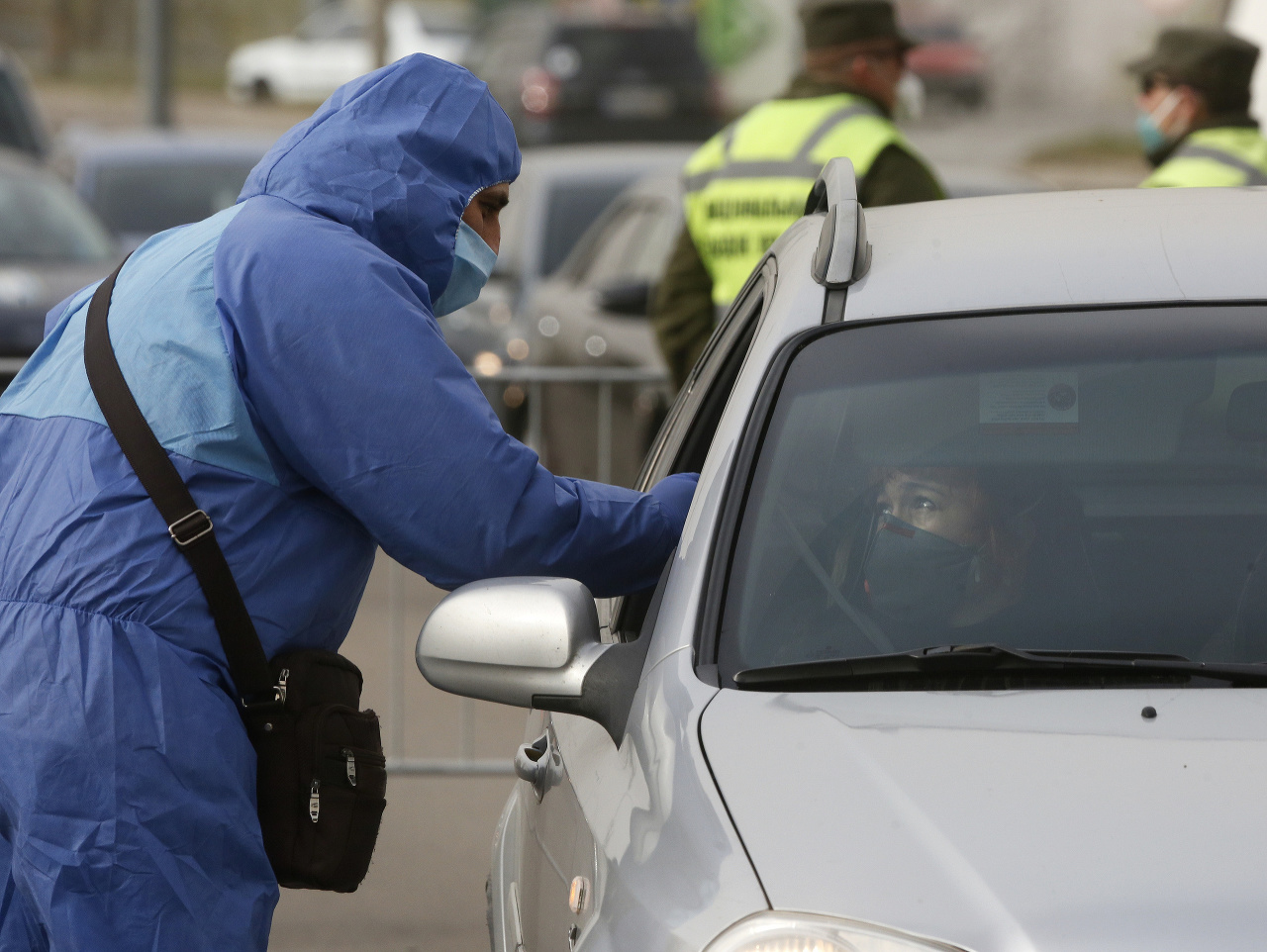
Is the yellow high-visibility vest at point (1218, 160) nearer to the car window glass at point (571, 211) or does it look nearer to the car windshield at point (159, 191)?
the car window glass at point (571, 211)

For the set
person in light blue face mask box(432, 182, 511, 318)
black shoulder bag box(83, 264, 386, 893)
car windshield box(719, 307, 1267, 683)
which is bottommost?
black shoulder bag box(83, 264, 386, 893)

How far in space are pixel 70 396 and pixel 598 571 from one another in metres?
0.75

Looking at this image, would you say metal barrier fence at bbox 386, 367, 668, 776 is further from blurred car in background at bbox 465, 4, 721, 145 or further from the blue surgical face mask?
blurred car in background at bbox 465, 4, 721, 145

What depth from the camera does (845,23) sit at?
5.18 metres

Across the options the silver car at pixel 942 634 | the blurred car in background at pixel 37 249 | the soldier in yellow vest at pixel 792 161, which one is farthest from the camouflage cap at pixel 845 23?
the blurred car in background at pixel 37 249

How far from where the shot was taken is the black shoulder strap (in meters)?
2.31

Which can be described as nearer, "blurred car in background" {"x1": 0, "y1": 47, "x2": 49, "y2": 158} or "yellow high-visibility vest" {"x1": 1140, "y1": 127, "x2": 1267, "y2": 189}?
"yellow high-visibility vest" {"x1": 1140, "y1": 127, "x2": 1267, "y2": 189}

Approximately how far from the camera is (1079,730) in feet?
6.63

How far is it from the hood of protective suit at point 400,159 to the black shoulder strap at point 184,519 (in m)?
0.35

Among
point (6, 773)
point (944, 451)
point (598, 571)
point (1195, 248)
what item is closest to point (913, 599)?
point (944, 451)

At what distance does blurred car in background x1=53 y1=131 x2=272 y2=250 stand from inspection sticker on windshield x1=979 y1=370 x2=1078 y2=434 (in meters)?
10.8

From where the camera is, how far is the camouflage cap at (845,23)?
5164 mm

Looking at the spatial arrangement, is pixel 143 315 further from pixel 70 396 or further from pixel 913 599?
pixel 913 599

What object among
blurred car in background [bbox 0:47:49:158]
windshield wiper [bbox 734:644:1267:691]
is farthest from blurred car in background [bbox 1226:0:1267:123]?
blurred car in background [bbox 0:47:49:158]
